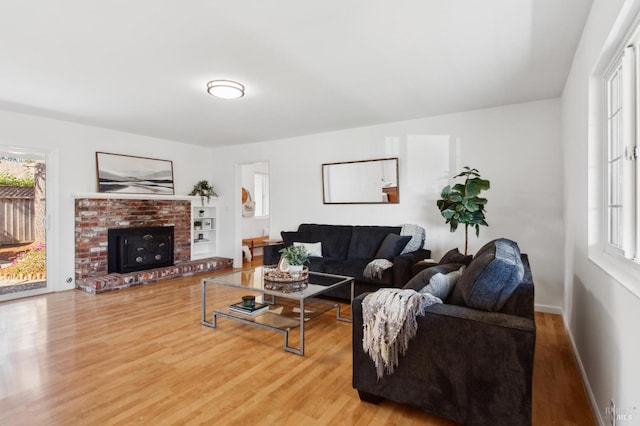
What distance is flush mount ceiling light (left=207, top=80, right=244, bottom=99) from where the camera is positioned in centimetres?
330

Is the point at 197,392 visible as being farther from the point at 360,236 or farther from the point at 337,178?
the point at 337,178

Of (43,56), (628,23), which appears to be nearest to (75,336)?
(43,56)

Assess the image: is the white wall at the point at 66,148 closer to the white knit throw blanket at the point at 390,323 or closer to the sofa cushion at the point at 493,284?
Answer: the white knit throw blanket at the point at 390,323

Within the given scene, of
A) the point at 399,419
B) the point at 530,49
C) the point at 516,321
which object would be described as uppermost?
the point at 530,49

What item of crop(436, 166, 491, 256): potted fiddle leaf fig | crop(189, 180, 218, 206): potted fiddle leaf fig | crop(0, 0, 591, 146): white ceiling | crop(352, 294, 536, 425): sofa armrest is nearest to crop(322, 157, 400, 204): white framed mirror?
crop(0, 0, 591, 146): white ceiling

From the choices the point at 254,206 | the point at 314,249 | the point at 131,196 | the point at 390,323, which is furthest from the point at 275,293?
the point at 254,206

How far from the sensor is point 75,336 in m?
3.12

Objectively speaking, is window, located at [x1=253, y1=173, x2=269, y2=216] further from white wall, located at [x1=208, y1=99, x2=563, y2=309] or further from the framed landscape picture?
white wall, located at [x1=208, y1=99, x2=563, y2=309]

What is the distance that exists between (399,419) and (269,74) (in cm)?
287

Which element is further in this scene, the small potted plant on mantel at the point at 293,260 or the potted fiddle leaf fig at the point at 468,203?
the potted fiddle leaf fig at the point at 468,203

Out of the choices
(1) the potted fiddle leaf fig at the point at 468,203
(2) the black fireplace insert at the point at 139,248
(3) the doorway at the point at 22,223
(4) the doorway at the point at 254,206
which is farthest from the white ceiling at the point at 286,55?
(4) the doorway at the point at 254,206

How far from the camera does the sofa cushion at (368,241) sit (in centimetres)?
466

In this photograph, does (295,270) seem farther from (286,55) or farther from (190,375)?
(286,55)

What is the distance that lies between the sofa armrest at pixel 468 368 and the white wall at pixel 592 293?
1.18 feet
